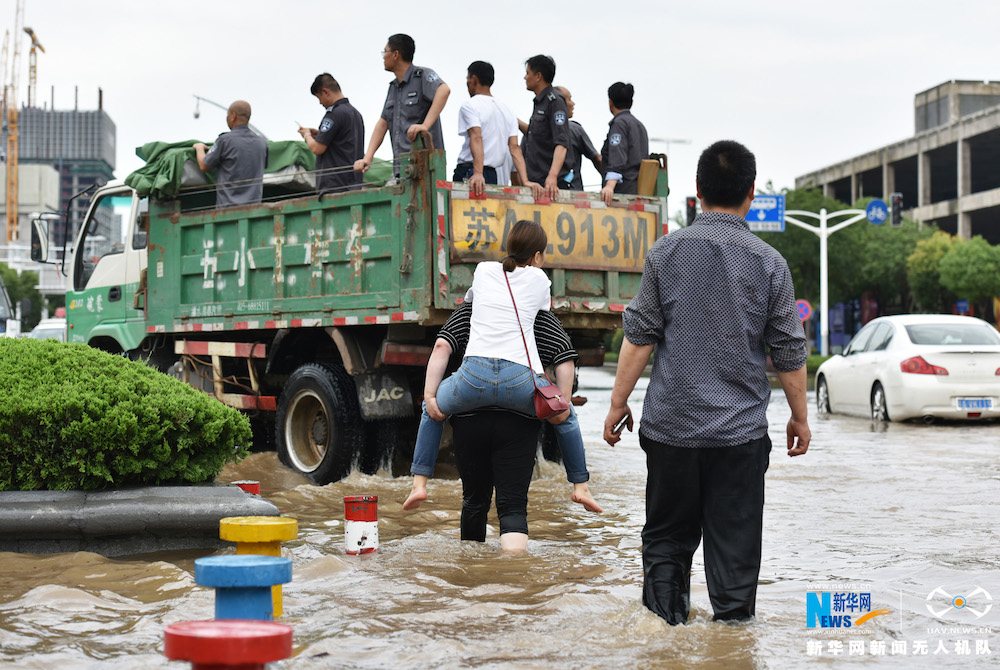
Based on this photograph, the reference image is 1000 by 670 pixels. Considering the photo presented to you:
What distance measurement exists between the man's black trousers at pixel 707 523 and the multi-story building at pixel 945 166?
53.2 metres

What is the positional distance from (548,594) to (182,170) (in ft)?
24.1

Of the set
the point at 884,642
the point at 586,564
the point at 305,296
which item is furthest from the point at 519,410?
the point at 305,296

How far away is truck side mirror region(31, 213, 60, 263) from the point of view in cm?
1380

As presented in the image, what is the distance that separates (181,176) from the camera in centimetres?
1205

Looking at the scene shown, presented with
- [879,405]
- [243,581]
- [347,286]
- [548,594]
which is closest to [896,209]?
[879,405]

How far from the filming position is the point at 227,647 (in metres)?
2.70

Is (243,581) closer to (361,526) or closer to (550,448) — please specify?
(361,526)

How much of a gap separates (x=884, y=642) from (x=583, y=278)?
5.67 meters

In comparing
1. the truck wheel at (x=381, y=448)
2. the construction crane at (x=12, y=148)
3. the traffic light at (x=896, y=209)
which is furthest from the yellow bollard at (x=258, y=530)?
the construction crane at (x=12, y=148)

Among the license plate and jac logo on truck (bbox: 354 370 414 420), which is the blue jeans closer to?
jac logo on truck (bbox: 354 370 414 420)

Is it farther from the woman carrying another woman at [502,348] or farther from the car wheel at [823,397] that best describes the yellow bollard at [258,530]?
the car wheel at [823,397]

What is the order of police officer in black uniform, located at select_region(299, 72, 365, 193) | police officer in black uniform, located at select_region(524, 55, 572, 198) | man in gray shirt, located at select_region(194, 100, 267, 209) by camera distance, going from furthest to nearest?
man in gray shirt, located at select_region(194, 100, 267, 209) < police officer in black uniform, located at select_region(299, 72, 365, 193) < police officer in black uniform, located at select_region(524, 55, 572, 198)

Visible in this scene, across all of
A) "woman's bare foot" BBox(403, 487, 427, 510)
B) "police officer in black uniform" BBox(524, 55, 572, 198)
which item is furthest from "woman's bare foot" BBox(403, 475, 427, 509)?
"police officer in black uniform" BBox(524, 55, 572, 198)

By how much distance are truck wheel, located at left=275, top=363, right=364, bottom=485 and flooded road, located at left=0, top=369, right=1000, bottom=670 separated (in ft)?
2.24
